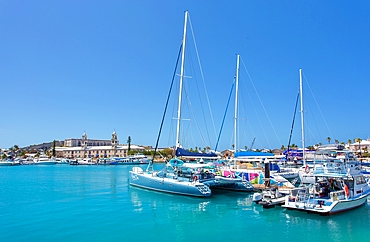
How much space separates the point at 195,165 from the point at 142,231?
14166 millimetres

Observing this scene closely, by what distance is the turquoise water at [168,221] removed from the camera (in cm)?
1642

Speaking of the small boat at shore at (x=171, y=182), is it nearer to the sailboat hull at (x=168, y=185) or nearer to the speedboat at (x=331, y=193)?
the sailboat hull at (x=168, y=185)

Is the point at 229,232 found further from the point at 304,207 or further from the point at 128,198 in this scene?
the point at 128,198

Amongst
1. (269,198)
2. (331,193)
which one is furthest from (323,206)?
(269,198)

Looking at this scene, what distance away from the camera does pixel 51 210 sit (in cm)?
2364

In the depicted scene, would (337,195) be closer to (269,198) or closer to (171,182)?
(269,198)

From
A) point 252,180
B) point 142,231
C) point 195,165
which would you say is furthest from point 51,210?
point 252,180

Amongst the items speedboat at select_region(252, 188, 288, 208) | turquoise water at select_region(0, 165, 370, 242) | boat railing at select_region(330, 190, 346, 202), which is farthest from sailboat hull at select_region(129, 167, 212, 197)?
boat railing at select_region(330, 190, 346, 202)

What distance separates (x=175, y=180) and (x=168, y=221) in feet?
33.9

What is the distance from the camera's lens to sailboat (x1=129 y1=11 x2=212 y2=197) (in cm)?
2806

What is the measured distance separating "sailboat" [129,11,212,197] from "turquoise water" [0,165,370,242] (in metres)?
0.94

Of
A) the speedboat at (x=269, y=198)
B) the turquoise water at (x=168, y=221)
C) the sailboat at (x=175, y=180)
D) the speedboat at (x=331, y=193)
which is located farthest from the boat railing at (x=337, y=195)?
the sailboat at (x=175, y=180)

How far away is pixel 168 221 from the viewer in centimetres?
1980

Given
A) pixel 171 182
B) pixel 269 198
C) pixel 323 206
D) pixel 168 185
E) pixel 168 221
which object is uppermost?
pixel 171 182
